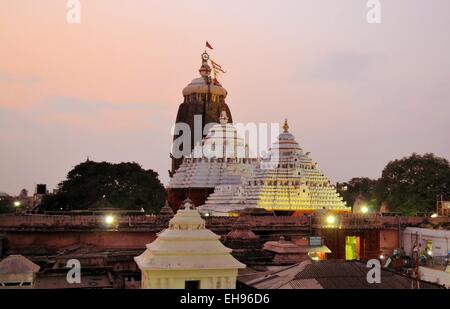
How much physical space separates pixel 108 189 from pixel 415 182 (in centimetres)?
2371

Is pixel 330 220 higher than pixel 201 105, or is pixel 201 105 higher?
pixel 201 105

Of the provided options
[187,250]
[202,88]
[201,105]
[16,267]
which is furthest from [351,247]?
[202,88]

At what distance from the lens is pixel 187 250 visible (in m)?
13.6

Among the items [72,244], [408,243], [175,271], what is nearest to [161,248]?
[175,271]

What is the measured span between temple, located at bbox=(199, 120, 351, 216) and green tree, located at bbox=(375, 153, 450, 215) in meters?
6.00

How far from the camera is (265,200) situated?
37781 millimetres

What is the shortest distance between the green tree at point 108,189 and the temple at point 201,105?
958 cm

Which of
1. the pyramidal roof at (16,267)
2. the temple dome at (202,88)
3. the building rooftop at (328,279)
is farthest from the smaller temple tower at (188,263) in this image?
the temple dome at (202,88)

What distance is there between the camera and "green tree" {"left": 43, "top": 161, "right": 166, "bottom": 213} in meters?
47.0

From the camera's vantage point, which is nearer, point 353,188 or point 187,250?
point 187,250

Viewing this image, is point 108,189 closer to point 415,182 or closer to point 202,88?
point 202,88

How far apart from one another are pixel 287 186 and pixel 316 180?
2.28 metres

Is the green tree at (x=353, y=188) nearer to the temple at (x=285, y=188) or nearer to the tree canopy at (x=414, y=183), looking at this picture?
the tree canopy at (x=414, y=183)

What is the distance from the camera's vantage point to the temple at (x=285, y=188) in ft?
124
